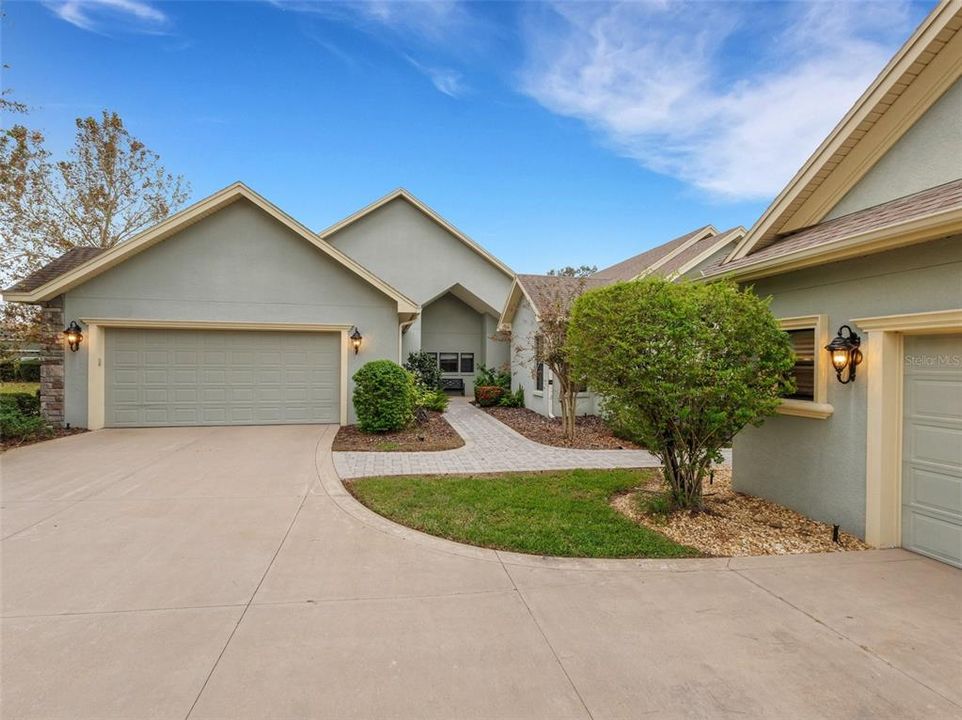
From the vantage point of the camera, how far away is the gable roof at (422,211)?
1870cm

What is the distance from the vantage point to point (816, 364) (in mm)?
5453

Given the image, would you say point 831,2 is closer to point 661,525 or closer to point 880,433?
point 880,433

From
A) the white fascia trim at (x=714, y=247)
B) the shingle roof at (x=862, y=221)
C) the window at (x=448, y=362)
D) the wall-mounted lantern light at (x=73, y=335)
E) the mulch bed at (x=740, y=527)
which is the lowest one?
the mulch bed at (x=740, y=527)

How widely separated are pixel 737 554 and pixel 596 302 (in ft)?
10.3

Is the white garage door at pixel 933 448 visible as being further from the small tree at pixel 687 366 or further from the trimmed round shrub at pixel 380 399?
the trimmed round shrub at pixel 380 399

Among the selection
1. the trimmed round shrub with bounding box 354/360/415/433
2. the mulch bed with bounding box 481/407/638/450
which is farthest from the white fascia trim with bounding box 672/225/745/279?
the trimmed round shrub with bounding box 354/360/415/433

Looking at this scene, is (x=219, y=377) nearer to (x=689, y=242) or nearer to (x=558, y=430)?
(x=558, y=430)

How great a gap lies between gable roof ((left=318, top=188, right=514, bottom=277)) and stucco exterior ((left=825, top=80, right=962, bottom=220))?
49.2ft

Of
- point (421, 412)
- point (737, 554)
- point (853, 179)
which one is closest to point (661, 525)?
point (737, 554)

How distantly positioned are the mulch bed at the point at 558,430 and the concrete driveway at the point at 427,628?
19.6ft

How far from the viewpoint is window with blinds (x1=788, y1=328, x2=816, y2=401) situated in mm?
5637

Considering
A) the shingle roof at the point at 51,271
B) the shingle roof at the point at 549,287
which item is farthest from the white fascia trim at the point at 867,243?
the shingle roof at the point at 51,271

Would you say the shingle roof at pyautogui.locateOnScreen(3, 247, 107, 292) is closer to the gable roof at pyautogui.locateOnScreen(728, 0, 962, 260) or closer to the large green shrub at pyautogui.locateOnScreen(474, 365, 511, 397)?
the large green shrub at pyautogui.locateOnScreen(474, 365, 511, 397)

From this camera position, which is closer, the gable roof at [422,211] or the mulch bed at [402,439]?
the mulch bed at [402,439]
